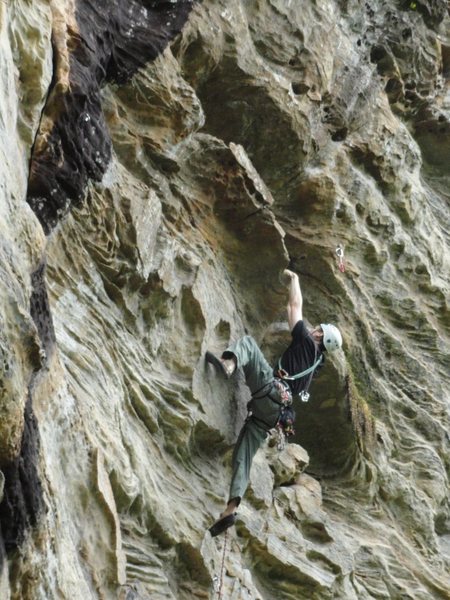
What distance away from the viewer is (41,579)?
5.61 metres

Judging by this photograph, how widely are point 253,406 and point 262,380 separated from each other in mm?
299

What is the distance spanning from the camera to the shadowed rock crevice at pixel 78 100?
7656 mm

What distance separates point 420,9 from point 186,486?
10.9m

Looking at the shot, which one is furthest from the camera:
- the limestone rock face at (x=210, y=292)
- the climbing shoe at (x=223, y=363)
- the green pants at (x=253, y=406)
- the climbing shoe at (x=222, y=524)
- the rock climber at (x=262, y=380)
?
the climbing shoe at (x=223, y=363)

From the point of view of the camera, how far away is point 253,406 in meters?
10.1

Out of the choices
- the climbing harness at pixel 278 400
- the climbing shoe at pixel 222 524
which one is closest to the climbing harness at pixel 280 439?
the climbing harness at pixel 278 400

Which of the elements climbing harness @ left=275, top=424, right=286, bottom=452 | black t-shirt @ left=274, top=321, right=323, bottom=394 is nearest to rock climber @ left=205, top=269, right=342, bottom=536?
black t-shirt @ left=274, top=321, right=323, bottom=394

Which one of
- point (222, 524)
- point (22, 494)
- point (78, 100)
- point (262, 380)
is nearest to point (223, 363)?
point (262, 380)

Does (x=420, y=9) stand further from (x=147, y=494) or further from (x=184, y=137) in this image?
(x=147, y=494)

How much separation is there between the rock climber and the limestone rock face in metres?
0.28

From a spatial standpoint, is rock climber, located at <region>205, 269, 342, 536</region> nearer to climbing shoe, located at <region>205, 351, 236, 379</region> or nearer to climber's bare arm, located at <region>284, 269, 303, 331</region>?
climbing shoe, located at <region>205, 351, 236, 379</region>

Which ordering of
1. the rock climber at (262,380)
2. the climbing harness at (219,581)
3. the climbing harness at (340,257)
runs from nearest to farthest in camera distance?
the climbing harness at (219,581) → the rock climber at (262,380) → the climbing harness at (340,257)

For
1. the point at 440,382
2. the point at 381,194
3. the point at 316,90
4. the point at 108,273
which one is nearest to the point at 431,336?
the point at 440,382

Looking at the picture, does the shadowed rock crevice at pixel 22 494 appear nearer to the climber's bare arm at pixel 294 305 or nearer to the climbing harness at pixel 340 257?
the climber's bare arm at pixel 294 305
